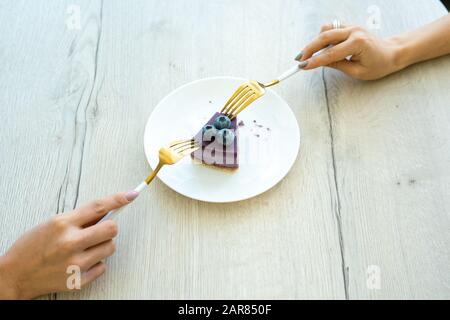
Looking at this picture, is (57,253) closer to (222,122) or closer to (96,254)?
(96,254)

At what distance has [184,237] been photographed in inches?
44.9

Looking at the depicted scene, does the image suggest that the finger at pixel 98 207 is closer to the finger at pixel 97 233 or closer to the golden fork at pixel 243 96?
the finger at pixel 97 233

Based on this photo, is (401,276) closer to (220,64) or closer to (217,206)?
(217,206)

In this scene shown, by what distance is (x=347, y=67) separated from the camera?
1.38 m

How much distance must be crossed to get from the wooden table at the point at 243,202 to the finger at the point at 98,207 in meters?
0.12

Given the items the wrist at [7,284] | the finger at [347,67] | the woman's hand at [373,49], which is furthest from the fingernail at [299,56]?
the wrist at [7,284]

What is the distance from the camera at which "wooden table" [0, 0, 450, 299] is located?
1093 mm

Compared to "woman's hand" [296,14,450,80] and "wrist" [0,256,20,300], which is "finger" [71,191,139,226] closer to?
"wrist" [0,256,20,300]

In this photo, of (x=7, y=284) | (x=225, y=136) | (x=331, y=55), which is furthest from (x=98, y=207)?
(x=331, y=55)

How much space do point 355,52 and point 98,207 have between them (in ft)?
2.99

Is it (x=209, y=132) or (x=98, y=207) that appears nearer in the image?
(x=98, y=207)

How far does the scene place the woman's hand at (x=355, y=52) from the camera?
1328 mm

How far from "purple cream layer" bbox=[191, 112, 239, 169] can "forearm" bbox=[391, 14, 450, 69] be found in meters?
0.64
